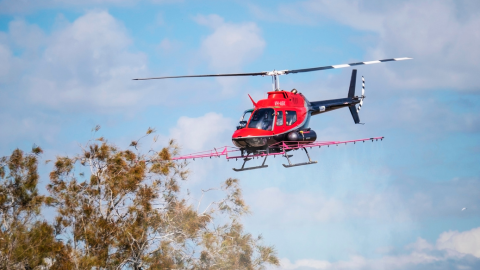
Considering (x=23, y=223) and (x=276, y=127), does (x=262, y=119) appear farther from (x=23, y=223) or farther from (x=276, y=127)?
(x=23, y=223)

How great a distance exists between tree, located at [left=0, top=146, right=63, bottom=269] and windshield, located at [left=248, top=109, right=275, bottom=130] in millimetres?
8572

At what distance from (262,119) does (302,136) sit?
2.34 meters

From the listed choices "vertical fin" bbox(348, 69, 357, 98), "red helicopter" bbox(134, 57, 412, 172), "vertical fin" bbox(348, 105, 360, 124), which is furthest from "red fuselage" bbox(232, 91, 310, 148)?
"vertical fin" bbox(348, 69, 357, 98)

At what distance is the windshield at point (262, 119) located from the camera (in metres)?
28.4

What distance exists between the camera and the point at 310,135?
30594 mm

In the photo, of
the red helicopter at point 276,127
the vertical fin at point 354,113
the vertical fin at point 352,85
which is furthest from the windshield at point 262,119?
the vertical fin at point 352,85

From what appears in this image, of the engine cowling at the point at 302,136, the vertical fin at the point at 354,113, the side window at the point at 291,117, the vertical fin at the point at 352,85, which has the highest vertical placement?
the vertical fin at the point at 352,85

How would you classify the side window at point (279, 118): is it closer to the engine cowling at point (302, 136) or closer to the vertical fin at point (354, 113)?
the engine cowling at point (302, 136)

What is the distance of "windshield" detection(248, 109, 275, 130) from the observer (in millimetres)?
28438

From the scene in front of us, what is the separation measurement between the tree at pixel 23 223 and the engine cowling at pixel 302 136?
10.2 m

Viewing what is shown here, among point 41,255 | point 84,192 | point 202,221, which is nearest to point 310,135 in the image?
point 202,221

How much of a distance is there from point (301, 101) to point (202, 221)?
7.01 meters

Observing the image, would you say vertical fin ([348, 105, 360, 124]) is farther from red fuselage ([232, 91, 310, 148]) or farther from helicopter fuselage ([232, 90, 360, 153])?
red fuselage ([232, 91, 310, 148])

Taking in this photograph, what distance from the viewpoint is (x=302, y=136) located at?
29953mm
